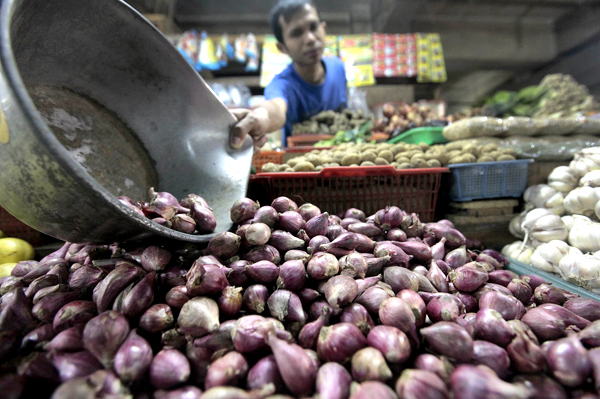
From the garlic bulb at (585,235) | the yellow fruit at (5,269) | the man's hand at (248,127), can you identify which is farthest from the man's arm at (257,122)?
the garlic bulb at (585,235)

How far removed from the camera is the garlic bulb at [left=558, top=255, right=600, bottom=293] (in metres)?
1.09

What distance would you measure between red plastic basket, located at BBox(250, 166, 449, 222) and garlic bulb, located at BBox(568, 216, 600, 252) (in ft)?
1.91

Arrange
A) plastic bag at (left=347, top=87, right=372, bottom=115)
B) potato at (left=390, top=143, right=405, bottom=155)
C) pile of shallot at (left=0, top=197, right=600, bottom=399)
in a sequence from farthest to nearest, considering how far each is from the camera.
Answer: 1. plastic bag at (left=347, top=87, right=372, bottom=115)
2. potato at (left=390, top=143, right=405, bottom=155)
3. pile of shallot at (left=0, top=197, right=600, bottom=399)

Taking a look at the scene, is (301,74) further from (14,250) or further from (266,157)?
(14,250)

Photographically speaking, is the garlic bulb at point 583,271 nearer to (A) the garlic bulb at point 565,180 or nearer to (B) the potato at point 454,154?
(A) the garlic bulb at point 565,180

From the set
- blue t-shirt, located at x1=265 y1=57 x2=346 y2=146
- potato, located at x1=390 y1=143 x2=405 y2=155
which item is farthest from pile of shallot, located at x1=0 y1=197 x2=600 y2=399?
blue t-shirt, located at x1=265 y1=57 x2=346 y2=146

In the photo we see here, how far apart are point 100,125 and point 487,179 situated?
1.87m

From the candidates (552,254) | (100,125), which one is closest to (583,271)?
(552,254)

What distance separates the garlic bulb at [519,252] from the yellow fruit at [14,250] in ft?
8.02

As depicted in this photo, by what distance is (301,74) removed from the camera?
319cm

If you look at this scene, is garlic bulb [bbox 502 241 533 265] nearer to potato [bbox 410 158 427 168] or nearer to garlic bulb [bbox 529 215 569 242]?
garlic bulb [bbox 529 215 569 242]

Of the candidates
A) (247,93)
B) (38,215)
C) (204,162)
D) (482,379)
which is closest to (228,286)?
(38,215)

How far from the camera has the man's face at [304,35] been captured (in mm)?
2734

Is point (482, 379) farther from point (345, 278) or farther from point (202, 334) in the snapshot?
point (202, 334)
